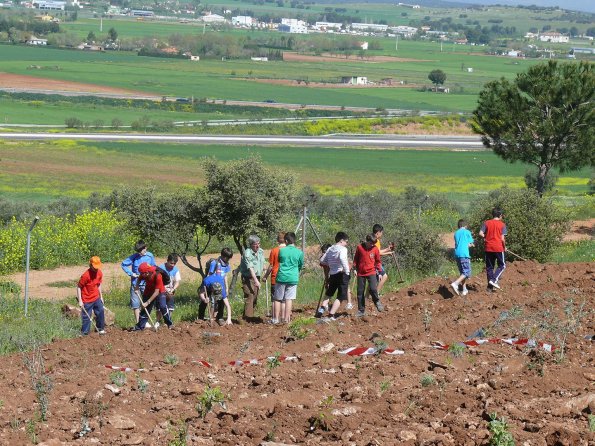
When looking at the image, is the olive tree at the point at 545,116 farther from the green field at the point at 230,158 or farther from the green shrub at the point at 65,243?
the green field at the point at 230,158

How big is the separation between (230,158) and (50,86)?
58.3 metres

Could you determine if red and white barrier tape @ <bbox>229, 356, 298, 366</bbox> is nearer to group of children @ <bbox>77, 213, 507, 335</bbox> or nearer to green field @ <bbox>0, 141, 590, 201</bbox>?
group of children @ <bbox>77, 213, 507, 335</bbox>

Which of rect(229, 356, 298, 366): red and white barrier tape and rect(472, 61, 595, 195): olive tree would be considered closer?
rect(229, 356, 298, 366): red and white barrier tape

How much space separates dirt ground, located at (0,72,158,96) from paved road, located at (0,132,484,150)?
36.4 metres

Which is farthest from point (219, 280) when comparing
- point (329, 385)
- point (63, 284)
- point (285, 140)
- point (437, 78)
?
point (437, 78)

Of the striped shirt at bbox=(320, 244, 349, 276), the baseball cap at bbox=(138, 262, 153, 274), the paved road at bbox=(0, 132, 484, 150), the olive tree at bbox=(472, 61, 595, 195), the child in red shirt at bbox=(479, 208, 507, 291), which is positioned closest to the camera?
the baseball cap at bbox=(138, 262, 153, 274)

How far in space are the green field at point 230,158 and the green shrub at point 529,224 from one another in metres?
21.3

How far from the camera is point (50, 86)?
11362cm

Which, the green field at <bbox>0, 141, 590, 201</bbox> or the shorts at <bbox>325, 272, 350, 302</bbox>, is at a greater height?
the shorts at <bbox>325, 272, 350, 302</bbox>

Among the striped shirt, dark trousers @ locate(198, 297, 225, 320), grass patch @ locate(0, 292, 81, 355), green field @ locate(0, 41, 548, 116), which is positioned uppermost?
the striped shirt

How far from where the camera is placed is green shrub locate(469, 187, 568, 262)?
88.0 feet

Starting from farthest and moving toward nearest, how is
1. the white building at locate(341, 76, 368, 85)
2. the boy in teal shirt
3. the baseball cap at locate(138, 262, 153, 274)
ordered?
the white building at locate(341, 76, 368, 85) → the baseball cap at locate(138, 262, 153, 274) → the boy in teal shirt

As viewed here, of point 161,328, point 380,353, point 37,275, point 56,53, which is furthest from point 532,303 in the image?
point 56,53

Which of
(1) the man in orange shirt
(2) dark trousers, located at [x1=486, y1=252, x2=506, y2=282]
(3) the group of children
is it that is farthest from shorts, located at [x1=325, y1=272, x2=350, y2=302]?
(2) dark trousers, located at [x1=486, y1=252, x2=506, y2=282]
